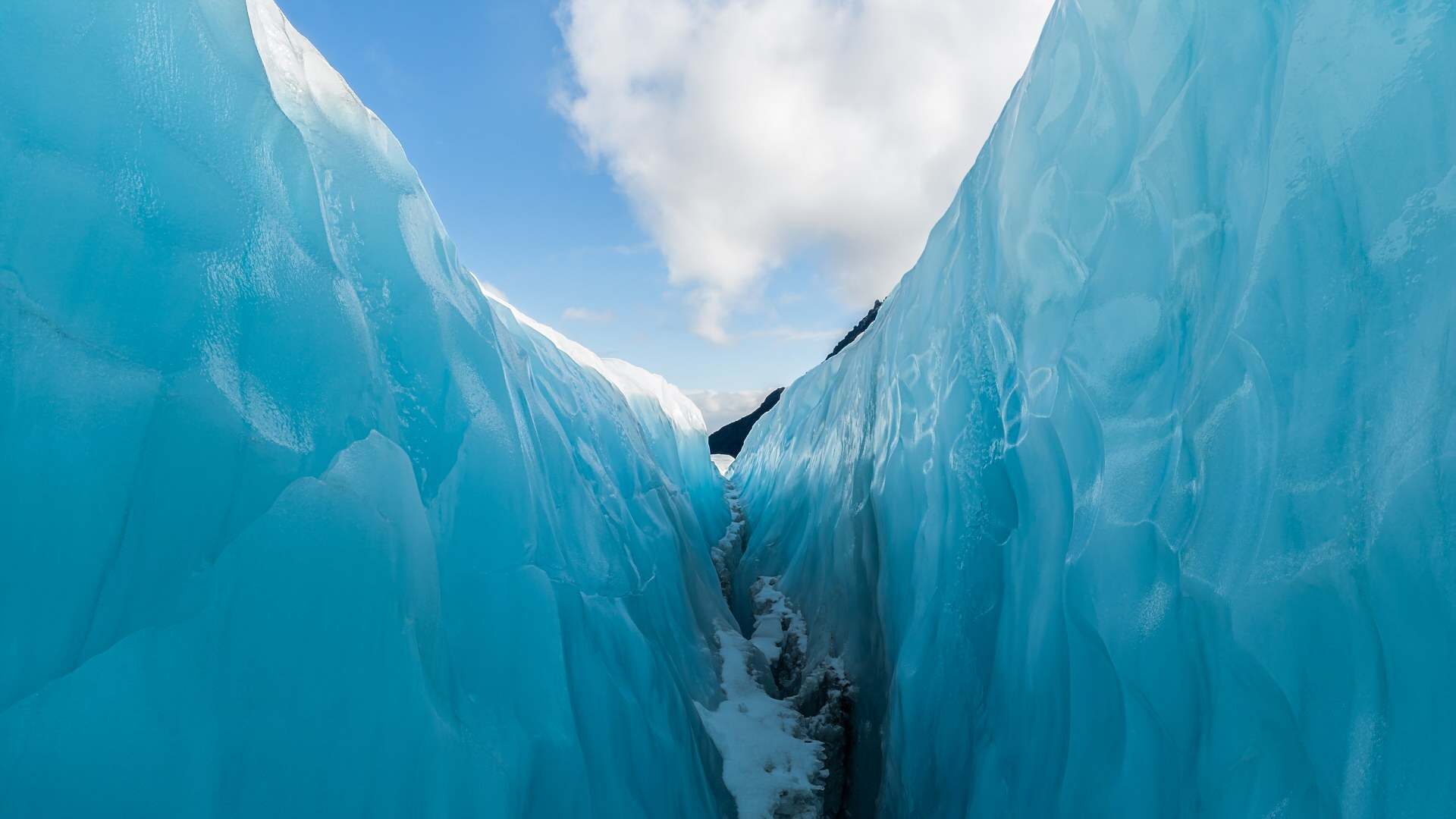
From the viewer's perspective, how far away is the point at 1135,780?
110 inches

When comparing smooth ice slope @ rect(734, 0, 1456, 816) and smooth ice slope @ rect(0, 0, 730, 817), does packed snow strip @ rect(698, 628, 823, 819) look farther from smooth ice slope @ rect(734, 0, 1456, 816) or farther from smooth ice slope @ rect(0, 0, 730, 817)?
smooth ice slope @ rect(0, 0, 730, 817)

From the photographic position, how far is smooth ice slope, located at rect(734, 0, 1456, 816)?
205 centimetres

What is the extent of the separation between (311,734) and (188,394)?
4.00 feet

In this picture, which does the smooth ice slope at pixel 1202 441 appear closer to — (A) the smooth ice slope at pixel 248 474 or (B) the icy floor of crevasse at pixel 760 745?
(B) the icy floor of crevasse at pixel 760 745

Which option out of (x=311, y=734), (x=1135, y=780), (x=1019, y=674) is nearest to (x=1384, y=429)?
(x=1135, y=780)

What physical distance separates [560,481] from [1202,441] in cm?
371

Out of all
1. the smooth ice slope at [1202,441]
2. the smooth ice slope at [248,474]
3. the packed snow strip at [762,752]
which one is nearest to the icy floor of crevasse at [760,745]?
the packed snow strip at [762,752]

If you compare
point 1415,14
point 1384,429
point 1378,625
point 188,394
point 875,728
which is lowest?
point 875,728

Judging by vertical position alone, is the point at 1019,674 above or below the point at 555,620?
below

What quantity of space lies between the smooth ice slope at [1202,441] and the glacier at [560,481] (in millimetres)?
17

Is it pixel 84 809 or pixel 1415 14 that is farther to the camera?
pixel 1415 14

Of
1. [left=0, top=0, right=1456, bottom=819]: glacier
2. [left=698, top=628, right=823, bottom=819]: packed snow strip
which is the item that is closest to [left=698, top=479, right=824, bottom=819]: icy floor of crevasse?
[left=698, top=628, right=823, bottom=819]: packed snow strip

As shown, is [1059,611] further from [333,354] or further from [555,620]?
[333,354]

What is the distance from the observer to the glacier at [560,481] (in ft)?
6.28
